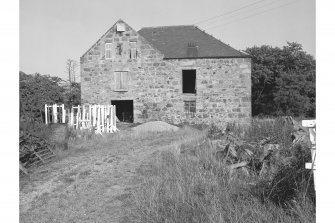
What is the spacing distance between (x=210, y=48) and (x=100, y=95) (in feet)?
26.6

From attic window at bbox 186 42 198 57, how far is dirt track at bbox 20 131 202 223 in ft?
43.3

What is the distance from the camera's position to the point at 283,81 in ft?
119

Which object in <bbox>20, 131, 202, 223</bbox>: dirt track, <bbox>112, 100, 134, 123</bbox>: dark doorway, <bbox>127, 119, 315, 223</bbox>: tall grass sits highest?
<bbox>112, 100, 134, 123</bbox>: dark doorway

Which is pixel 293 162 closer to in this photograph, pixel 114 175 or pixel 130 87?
pixel 114 175

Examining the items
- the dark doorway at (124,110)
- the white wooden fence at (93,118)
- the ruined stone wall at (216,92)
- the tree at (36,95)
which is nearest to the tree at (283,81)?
the ruined stone wall at (216,92)

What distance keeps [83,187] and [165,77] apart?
16075 millimetres

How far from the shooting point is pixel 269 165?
565 cm

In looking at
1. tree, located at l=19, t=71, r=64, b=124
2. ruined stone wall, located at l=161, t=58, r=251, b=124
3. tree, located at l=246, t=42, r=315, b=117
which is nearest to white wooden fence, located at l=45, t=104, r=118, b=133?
tree, located at l=19, t=71, r=64, b=124

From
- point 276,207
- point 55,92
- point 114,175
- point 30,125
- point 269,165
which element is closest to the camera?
point 276,207

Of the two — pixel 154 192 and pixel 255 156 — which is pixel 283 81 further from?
pixel 154 192

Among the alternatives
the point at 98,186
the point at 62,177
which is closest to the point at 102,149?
the point at 62,177

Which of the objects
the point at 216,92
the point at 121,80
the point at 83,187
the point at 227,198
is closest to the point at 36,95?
the point at 121,80

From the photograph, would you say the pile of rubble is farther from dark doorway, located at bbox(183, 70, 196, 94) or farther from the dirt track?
dark doorway, located at bbox(183, 70, 196, 94)

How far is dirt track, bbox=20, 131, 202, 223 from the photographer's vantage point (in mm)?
4832
